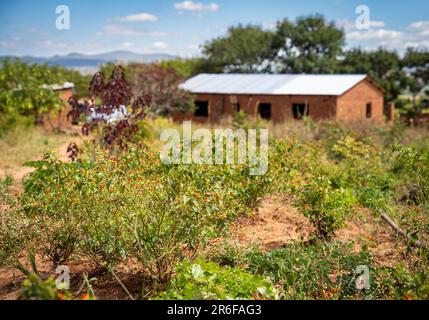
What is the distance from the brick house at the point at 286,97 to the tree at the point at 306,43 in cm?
1290

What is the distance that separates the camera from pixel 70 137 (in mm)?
17500

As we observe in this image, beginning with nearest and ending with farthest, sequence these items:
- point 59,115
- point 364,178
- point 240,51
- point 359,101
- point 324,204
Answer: point 324,204 < point 364,178 < point 59,115 < point 359,101 < point 240,51

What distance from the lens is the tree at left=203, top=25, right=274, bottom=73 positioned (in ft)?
134

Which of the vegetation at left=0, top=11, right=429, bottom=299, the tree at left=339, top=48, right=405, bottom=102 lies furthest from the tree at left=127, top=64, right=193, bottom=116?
the tree at left=339, top=48, right=405, bottom=102

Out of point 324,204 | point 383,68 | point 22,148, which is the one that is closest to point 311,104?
point 22,148

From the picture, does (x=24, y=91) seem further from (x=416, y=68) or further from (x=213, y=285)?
(x=416, y=68)

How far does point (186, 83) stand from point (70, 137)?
10.2 meters

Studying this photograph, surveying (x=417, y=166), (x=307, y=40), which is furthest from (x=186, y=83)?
(x=417, y=166)

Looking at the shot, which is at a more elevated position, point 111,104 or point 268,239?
point 111,104

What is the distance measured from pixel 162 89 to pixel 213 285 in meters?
20.1

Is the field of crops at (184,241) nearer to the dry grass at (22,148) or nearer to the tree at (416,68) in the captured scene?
the dry grass at (22,148)

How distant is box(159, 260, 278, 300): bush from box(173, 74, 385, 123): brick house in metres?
17.6

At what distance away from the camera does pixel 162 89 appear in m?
23.7

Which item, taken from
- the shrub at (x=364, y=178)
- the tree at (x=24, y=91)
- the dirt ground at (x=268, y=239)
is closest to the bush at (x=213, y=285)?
the dirt ground at (x=268, y=239)
